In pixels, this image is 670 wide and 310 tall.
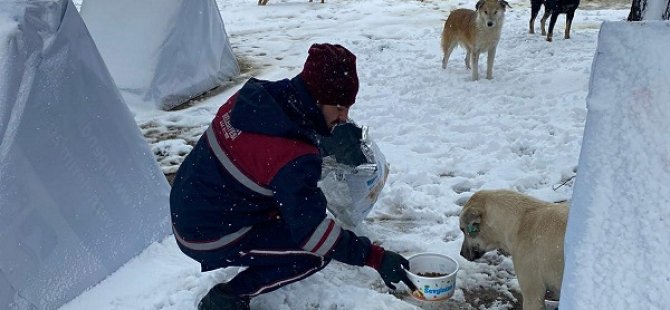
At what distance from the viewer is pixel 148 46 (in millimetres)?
7523

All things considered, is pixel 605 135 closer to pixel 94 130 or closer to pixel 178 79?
pixel 94 130

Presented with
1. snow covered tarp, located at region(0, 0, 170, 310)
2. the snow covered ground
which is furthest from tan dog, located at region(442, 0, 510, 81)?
snow covered tarp, located at region(0, 0, 170, 310)

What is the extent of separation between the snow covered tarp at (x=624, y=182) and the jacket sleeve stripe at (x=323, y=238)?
115 centimetres

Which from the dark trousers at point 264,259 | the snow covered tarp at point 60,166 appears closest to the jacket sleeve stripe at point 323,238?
the dark trousers at point 264,259

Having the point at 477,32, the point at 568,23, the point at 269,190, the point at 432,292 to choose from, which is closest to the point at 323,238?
the point at 269,190

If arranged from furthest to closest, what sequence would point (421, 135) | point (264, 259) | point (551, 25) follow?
point (551, 25) → point (421, 135) → point (264, 259)

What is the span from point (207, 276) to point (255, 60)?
6.71 meters

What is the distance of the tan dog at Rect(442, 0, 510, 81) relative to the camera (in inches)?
318

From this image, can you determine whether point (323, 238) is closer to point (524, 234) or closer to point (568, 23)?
Result: point (524, 234)

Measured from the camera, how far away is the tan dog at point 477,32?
318 inches

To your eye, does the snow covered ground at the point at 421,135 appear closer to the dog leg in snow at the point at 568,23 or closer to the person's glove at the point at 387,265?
the dog leg in snow at the point at 568,23

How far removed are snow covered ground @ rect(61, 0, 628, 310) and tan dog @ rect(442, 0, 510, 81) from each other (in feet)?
0.90

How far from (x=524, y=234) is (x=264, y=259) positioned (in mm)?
1264

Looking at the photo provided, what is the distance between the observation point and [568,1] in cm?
995
